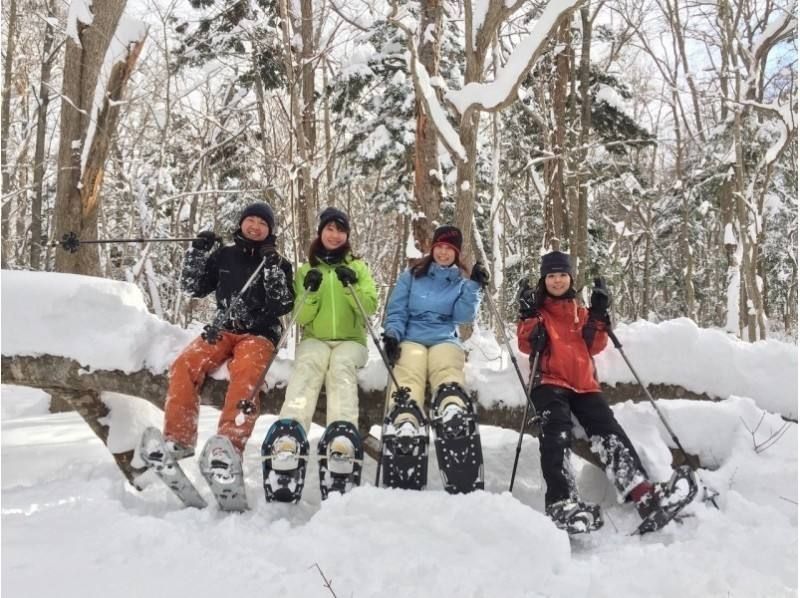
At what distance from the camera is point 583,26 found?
11062 mm

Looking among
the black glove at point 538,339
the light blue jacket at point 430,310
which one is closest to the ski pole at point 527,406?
the black glove at point 538,339

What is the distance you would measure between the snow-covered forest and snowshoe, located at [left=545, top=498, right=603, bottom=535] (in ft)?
10.3

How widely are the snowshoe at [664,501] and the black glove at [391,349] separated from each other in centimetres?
172

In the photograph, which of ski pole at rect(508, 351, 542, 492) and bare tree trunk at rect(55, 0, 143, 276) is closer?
ski pole at rect(508, 351, 542, 492)

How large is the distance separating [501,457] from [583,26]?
31.6 ft

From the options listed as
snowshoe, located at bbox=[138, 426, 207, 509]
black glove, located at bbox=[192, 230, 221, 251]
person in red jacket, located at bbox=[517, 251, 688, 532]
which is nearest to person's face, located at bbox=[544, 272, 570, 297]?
person in red jacket, located at bbox=[517, 251, 688, 532]

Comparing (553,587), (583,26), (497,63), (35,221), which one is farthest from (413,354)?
(35,221)

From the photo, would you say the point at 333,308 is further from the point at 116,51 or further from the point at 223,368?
the point at 116,51

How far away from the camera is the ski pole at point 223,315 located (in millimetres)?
3709

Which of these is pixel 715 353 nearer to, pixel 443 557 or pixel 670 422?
pixel 670 422

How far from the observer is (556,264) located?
13.6 feet

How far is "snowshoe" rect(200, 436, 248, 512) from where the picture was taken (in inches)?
126

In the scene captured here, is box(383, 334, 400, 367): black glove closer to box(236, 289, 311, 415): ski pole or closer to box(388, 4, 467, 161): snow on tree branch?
box(236, 289, 311, 415): ski pole

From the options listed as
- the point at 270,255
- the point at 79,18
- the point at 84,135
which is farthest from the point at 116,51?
the point at 270,255
